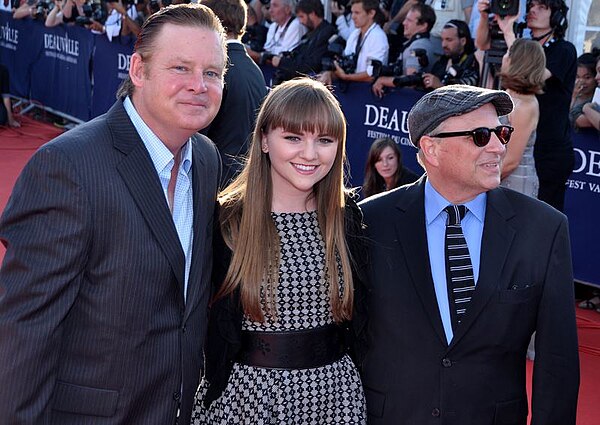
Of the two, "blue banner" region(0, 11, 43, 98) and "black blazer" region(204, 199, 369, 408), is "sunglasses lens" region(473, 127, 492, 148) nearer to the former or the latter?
"black blazer" region(204, 199, 369, 408)

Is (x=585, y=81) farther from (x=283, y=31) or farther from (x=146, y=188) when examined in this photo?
(x=146, y=188)

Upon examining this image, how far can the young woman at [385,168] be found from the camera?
245 inches

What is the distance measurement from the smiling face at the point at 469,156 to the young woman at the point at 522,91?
2398 mm

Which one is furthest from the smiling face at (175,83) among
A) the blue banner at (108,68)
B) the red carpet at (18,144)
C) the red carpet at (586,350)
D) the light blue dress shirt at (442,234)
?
the blue banner at (108,68)

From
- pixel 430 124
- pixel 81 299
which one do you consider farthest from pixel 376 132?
pixel 81 299

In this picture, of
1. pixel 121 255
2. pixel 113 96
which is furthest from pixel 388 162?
pixel 113 96

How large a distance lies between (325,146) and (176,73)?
56 centimetres

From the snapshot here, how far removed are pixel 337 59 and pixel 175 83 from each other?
6452 millimetres

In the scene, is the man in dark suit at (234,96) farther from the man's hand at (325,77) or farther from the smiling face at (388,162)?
the man's hand at (325,77)

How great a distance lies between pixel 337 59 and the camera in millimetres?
8703

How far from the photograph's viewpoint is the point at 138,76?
2.46 meters

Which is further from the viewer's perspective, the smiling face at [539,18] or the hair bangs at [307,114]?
the smiling face at [539,18]

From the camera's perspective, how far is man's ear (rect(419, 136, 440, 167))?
2.70 meters

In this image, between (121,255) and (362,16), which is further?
(362,16)
